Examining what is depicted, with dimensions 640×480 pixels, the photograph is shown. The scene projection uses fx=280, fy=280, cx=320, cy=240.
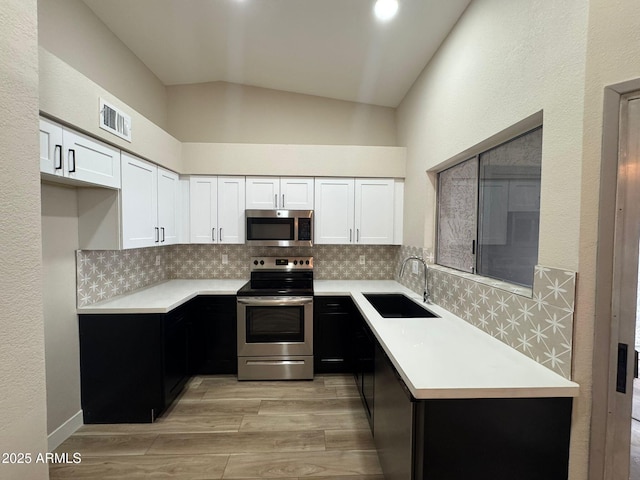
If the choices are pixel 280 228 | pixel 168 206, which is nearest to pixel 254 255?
pixel 280 228

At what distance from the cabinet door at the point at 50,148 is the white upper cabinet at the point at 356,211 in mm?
2113

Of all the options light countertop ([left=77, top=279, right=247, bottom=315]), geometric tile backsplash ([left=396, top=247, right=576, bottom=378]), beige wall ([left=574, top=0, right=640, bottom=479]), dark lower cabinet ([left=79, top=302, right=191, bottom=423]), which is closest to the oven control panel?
light countertop ([left=77, top=279, right=247, bottom=315])

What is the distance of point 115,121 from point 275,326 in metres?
2.16

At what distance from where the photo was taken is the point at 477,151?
191cm

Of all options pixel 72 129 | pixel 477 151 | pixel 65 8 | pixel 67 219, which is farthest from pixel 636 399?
pixel 65 8

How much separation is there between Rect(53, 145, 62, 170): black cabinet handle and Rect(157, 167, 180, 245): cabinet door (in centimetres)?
106

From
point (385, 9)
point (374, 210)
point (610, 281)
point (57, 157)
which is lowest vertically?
point (610, 281)

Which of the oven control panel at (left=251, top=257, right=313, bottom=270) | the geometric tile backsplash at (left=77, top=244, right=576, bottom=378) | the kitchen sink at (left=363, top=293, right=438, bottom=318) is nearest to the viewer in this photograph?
the geometric tile backsplash at (left=77, top=244, right=576, bottom=378)

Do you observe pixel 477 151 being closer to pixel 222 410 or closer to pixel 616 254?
pixel 616 254

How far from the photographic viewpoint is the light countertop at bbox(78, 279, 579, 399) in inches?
43.4

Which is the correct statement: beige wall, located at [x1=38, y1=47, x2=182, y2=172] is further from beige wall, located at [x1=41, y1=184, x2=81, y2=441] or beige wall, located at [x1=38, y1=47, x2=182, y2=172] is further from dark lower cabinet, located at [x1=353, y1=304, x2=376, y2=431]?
dark lower cabinet, located at [x1=353, y1=304, x2=376, y2=431]

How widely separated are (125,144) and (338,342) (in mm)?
2568

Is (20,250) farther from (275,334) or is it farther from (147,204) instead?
(275,334)

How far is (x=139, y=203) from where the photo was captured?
2.37m
